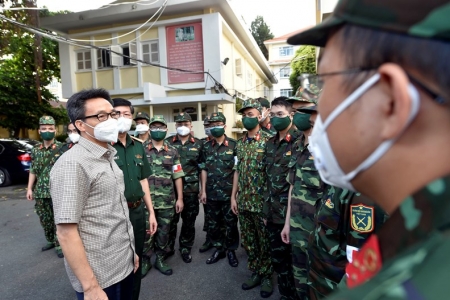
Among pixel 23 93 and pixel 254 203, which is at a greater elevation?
pixel 23 93

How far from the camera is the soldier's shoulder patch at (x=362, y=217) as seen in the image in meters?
1.33

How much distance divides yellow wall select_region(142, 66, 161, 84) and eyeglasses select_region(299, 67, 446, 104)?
11.6m

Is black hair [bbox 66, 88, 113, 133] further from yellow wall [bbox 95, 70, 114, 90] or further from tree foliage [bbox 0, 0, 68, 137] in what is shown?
tree foliage [bbox 0, 0, 68, 137]

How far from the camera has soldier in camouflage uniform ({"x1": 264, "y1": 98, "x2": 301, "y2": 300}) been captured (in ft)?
9.86

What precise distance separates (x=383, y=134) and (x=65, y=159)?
1609 millimetres

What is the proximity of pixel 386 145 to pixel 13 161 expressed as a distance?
36.7 ft

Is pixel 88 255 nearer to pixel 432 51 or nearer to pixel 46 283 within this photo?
pixel 432 51

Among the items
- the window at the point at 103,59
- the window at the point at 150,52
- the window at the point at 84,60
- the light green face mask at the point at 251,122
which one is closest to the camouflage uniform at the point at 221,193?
the light green face mask at the point at 251,122

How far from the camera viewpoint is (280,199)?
3010 mm

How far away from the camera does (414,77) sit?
1.64 ft

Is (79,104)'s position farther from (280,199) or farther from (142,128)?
(142,128)

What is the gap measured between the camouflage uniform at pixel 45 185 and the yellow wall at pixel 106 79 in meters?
7.97

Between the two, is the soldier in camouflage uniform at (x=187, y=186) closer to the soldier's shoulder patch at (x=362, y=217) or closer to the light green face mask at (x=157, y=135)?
the light green face mask at (x=157, y=135)

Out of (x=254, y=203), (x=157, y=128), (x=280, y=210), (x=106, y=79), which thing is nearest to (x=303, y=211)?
(x=280, y=210)
